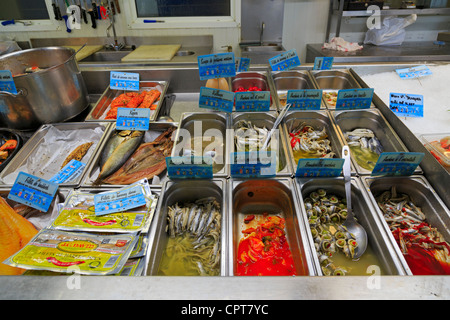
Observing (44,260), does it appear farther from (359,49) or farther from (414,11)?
(414,11)

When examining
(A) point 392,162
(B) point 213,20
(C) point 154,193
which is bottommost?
(C) point 154,193

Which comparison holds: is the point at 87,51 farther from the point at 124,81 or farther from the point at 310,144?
the point at 310,144

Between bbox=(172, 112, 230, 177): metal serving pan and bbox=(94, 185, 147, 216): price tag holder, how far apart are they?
51cm

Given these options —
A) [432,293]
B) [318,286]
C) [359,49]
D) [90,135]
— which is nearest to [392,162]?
[432,293]

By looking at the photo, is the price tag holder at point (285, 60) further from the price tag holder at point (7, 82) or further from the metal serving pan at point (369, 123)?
the price tag holder at point (7, 82)

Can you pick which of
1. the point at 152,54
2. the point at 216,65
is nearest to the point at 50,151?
the point at 216,65

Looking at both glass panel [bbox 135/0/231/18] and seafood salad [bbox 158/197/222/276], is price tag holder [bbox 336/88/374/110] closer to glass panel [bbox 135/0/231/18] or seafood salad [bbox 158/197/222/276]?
seafood salad [bbox 158/197/222/276]

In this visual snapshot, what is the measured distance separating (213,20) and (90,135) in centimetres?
402

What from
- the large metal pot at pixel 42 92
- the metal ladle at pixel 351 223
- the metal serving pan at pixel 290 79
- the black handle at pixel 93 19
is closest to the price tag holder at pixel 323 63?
the metal serving pan at pixel 290 79

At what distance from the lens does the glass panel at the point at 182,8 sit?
5133mm

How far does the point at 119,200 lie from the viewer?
1.56 metres

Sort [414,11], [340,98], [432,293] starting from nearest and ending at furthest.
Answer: [432,293] → [340,98] → [414,11]

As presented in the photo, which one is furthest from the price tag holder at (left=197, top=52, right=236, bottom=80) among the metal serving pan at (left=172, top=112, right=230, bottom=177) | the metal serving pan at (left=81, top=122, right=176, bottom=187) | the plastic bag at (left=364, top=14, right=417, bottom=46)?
the plastic bag at (left=364, top=14, right=417, bottom=46)

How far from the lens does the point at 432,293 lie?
0.87 meters
